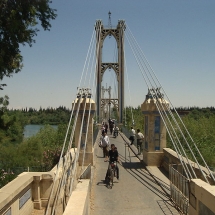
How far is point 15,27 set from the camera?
6.51 m

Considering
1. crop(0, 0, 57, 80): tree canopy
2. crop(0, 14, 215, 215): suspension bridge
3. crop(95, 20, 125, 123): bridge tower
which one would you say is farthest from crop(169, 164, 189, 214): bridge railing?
crop(95, 20, 125, 123): bridge tower

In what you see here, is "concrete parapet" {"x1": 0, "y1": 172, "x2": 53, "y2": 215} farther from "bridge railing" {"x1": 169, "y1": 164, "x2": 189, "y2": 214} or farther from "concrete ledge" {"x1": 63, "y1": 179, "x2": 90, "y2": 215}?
"bridge railing" {"x1": 169, "y1": 164, "x2": 189, "y2": 214}

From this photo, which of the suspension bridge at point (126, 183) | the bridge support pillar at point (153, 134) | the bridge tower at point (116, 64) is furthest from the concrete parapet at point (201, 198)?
the bridge tower at point (116, 64)

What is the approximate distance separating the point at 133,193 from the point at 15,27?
4.58m

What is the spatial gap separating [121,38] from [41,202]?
80.0ft

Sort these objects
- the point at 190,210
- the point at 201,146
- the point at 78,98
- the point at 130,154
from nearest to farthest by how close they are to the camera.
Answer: the point at 190,210
the point at 78,98
the point at 130,154
the point at 201,146

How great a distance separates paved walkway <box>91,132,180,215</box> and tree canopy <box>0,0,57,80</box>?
11.7 ft

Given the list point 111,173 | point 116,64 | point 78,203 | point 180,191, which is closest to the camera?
point 78,203

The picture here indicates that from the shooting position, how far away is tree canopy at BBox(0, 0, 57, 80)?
259 inches

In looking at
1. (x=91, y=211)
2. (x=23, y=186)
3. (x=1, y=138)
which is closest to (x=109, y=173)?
(x=91, y=211)

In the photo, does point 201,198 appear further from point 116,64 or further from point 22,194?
point 116,64

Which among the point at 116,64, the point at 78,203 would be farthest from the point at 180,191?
the point at 116,64

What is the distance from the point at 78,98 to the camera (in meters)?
9.59

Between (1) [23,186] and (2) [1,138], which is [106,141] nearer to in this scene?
(2) [1,138]
